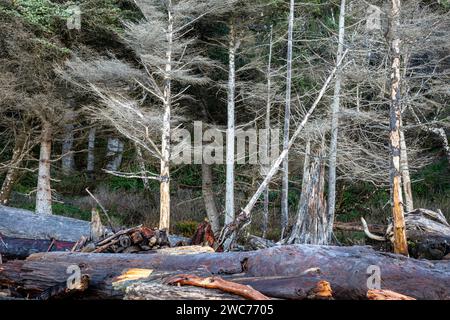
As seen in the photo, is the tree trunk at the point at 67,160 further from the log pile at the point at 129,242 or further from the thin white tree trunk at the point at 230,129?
the log pile at the point at 129,242

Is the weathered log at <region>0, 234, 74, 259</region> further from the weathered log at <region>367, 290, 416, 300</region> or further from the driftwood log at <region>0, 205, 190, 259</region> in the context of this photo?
the weathered log at <region>367, 290, 416, 300</region>

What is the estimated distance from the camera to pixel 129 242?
796 cm

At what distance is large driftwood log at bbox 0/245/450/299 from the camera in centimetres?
541

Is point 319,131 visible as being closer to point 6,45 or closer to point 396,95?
point 396,95

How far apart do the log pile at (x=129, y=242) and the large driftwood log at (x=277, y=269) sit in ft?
3.05

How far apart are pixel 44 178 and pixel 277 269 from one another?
13.6 m

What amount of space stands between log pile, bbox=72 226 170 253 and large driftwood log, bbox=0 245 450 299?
0.93 meters

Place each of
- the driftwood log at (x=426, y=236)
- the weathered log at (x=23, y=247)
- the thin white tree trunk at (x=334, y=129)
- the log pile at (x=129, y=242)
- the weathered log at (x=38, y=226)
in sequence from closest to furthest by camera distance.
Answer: the log pile at (x=129, y=242), the driftwood log at (x=426, y=236), the weathered log at (x=23, y=247), the weathered log at (x=38, y=226), the thin white tree trunk at (x=334, y=129)

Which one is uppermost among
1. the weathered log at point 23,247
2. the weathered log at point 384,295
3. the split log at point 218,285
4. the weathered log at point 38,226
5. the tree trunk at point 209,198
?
the tree trunk at point 209,198

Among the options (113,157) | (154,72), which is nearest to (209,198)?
(154,72)

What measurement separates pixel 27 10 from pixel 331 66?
8954 mm

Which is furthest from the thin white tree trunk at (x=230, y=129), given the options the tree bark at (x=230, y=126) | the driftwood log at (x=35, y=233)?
the driftwood log at (x=35, y=233)

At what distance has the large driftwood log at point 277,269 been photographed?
213 inches

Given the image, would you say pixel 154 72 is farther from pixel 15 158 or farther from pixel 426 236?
pixel 426 236
